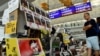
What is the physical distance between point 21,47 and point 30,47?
0.13 m

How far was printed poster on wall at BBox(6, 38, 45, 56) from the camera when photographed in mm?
2047

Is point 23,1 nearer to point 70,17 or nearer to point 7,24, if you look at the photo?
point 7,24

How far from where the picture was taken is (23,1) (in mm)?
2301

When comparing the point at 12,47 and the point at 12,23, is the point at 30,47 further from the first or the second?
the point at 12,23

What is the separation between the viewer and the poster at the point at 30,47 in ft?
6.85

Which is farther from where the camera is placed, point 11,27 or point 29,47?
point 11,27

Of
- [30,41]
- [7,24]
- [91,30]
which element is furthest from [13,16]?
[91,30]

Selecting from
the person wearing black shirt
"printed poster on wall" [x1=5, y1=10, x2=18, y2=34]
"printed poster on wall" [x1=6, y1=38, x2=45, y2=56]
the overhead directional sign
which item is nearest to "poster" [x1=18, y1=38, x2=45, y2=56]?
"printed poster on wall" [x1=6, y1=38, x2=45, y2=56]

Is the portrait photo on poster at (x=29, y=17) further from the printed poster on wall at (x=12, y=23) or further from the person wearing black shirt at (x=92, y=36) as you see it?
the person wearing black shirt at (x=92, y=36)

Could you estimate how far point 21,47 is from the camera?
6.81 ft

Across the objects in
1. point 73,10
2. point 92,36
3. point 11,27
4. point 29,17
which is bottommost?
point 92,36

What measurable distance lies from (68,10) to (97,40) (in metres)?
5.95

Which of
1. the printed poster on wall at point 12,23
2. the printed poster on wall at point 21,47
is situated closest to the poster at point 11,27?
the printed poster on wall at point 12,23

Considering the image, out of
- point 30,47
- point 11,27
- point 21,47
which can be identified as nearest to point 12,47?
point 21,47
